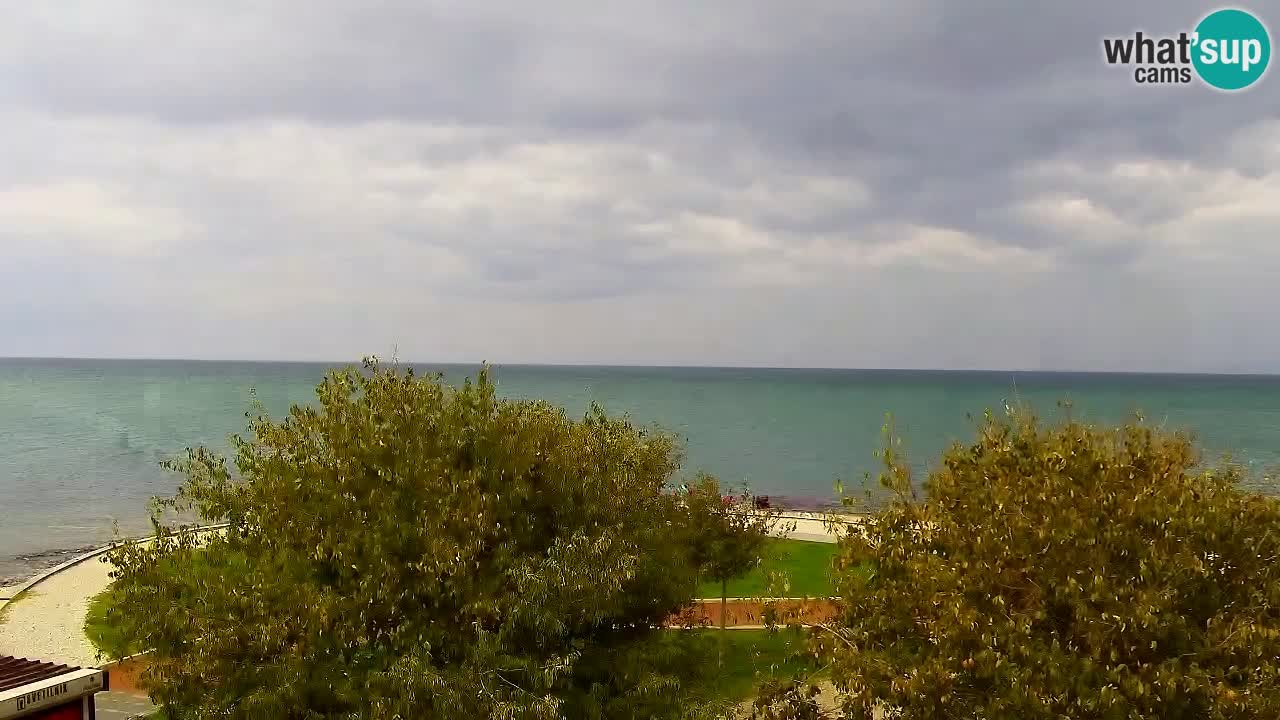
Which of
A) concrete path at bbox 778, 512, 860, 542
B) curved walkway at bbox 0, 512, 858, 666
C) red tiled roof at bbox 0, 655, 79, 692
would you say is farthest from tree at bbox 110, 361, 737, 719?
concrete path at bbox 778, 512, 860, 542

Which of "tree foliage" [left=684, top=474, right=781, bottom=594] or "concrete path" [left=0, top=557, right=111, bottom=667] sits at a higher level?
"tree foliage" [left=684, top=474, right=781, bottom=594]

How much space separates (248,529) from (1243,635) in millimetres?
15764

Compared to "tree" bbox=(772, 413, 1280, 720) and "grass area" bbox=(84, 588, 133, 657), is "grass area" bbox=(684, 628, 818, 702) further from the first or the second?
"grass area" bbox=(84, 588, 133, 657)

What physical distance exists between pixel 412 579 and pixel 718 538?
1457 cm

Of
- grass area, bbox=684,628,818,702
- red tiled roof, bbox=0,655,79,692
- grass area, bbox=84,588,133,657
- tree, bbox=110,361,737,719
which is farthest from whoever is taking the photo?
grass area, bbox=84,588,133,657

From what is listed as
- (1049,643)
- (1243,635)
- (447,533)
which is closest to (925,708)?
(1049,643)

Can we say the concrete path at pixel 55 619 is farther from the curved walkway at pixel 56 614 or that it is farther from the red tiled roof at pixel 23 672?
the red tiled roof at pixel 23 672

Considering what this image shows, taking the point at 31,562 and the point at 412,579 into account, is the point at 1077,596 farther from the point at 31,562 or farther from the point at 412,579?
the point at 31,562

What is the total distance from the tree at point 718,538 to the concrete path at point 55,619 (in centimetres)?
1936

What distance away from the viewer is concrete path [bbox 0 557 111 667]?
30438 millimetres

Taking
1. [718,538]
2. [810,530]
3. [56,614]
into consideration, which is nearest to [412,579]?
[718,538]

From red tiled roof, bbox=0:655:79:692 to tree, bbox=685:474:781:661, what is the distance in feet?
51.4

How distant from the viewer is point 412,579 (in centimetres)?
1465

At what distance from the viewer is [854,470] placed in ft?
344
